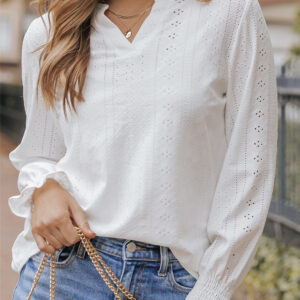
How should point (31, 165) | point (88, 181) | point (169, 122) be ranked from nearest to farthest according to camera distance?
point (169, 122) < point (88, 181) < point (31, 165)

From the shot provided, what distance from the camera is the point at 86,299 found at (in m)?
1.73

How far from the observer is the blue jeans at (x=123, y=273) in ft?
5.56

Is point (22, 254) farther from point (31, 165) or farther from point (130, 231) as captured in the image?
A: point (130, 231)

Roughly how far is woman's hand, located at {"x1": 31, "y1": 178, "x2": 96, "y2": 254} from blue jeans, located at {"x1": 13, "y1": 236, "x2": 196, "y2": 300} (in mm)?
42

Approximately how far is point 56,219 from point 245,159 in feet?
1.92

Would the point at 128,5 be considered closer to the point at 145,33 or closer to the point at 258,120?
the point at 145,33

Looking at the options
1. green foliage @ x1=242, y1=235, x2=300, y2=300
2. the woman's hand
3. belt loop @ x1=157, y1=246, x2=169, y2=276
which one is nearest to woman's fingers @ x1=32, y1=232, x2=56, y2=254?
the woman's hand

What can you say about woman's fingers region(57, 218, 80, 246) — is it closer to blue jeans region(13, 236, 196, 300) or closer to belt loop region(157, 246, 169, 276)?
blue jeans region(13, 236, 196, 300)

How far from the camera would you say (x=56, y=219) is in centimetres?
179

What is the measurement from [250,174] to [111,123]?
1.40 feet

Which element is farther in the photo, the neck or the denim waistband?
the neck

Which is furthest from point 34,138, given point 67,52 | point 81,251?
point 81,251

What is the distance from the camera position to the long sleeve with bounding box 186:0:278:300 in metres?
1.67

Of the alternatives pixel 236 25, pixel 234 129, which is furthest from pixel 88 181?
pixel 236 25
